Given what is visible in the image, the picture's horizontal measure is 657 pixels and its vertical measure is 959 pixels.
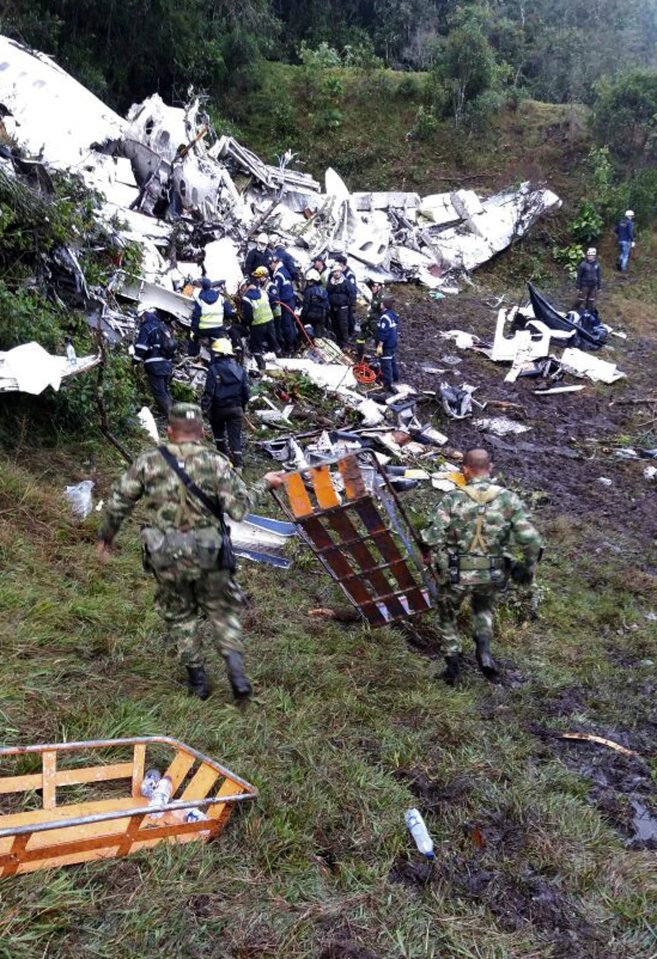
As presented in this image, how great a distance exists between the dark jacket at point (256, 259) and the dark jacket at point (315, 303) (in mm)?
1183

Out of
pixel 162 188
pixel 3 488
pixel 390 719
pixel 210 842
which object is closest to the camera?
pixel 210 842

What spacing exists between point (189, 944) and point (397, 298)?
14215 millimetres

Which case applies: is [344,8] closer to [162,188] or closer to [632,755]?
[162,188]

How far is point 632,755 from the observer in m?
4.24

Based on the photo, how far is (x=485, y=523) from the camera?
4336 millimetres

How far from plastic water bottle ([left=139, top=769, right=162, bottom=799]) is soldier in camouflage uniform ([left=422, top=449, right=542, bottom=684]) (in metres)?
2.05

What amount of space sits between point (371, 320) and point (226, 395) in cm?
439

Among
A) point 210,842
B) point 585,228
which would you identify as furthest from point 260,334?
point 585,228

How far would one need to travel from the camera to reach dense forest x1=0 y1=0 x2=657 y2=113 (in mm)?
18609

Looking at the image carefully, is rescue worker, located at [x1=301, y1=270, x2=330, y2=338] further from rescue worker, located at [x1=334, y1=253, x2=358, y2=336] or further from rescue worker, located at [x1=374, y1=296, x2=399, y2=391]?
rescue worker, located at [x1=374, y1=296, x2=399, y2=391]

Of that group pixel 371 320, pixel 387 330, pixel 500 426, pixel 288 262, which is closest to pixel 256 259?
pixel 288 262

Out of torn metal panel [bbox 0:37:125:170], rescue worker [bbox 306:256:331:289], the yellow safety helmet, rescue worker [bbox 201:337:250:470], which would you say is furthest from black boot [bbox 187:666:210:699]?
torn metal panel [bbox 0:37:125:170]

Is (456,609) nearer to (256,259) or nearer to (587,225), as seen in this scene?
(256,259)

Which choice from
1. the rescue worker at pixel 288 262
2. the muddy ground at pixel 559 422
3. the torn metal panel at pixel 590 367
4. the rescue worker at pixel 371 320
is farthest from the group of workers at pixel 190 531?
the rescue worker at pixel 288 262
